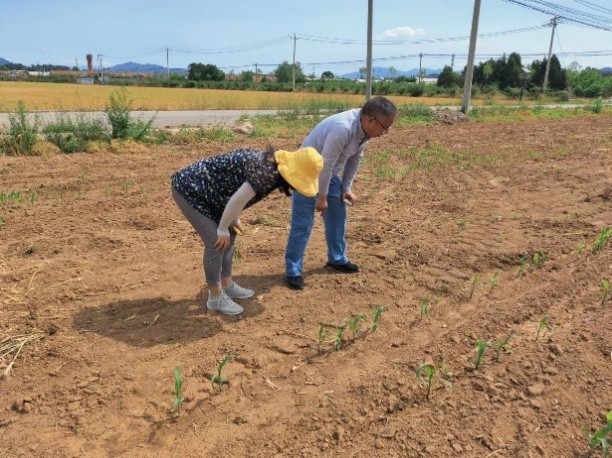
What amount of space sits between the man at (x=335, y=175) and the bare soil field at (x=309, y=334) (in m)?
0.22

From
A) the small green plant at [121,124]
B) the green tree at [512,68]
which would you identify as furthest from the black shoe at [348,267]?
the green tree at [512,68]

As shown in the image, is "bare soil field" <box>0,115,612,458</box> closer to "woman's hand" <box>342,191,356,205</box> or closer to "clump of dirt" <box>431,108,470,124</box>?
"woman's hand" <box>342,191,356,205</box>

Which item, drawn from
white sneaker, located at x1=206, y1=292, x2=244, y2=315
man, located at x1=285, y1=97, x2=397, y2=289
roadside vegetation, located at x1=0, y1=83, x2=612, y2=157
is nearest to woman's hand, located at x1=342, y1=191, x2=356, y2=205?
man, located at x1=285, y1=97, x2=397, y2=289

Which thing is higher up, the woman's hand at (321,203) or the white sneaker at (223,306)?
the woman's hand at (321,203)

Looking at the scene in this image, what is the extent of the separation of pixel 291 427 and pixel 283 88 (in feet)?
193

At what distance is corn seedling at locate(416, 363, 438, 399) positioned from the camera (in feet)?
8.70

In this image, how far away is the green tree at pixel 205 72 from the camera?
6756 centimetres

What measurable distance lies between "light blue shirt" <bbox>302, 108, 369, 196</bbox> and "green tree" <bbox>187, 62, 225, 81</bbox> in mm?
67644

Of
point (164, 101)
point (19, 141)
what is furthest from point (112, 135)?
point (164, 101)

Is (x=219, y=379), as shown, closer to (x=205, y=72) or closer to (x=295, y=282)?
(x=295, y=282)

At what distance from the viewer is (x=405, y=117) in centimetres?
1931

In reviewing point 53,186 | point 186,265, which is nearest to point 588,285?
point 186,265

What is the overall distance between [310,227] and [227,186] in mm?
957

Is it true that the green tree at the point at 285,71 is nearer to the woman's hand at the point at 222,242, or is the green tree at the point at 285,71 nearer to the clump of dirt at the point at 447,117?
the clump of dirt at the point at 447,117
